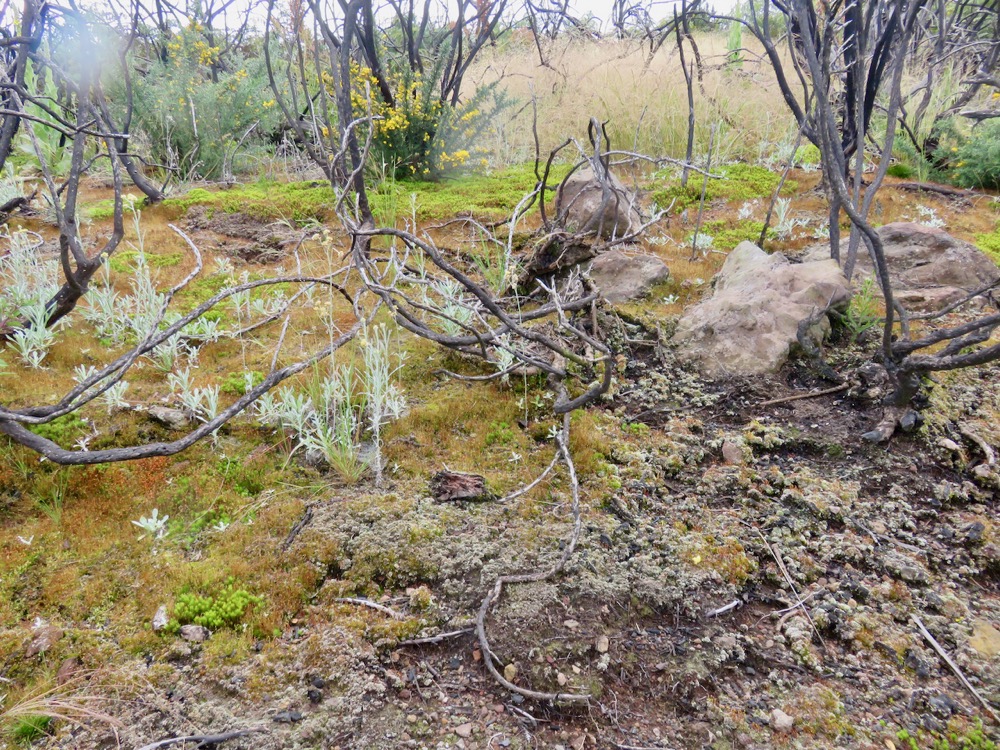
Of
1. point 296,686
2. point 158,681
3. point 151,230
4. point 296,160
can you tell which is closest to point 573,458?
point 296,686

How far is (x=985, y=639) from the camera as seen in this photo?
1788mm

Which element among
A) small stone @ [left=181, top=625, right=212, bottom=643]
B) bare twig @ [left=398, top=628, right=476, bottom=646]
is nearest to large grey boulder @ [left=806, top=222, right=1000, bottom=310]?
bare twig @ [left=398, top=628, right=476, bottom=646]

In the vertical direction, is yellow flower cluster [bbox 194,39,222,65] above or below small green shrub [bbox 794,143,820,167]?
above

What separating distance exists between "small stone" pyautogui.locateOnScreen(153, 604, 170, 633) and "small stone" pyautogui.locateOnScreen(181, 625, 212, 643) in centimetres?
6

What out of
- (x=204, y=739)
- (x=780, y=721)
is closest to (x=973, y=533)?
(x=780, y=721)

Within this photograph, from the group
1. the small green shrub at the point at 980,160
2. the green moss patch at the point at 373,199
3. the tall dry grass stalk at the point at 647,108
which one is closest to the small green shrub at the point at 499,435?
the green moss patch at the point at 373,199

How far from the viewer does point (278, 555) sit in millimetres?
2068

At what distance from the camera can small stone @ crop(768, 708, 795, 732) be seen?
62.2 inches

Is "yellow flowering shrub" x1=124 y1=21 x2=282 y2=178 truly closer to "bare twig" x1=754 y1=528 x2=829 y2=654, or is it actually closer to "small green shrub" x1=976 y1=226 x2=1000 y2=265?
"bare twig" x1=754 y1=528 x2=829 y2=654

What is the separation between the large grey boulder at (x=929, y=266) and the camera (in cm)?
383

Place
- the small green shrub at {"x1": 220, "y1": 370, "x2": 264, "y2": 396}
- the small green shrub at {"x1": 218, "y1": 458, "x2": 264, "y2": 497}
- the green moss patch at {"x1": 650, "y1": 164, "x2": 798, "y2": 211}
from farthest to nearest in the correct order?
the green moss patch at {"x1": 650, "y1": 164, "x2": 798, "y2": 211} < the small green shrub at {"x1": 220, "y1": 370, "x2": 264, "y2": 396} < the small green shrub at {"x1": 218, "y1": 458, "x2": 264, "y2": 497}

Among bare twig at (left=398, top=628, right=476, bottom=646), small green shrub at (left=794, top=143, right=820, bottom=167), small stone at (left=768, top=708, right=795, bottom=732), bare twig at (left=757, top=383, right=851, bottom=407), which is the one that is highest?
small green shrub at (left=794, top=143, right=820, bottom=167)

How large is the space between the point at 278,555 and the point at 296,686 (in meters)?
0.51

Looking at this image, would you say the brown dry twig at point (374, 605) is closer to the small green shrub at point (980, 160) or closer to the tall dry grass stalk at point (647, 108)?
the tall dry grass stalk at point (647, 108)
